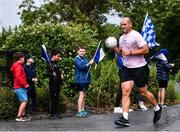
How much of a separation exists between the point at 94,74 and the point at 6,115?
305cm

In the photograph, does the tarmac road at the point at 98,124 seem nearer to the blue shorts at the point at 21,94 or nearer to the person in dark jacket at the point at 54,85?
the person in dark jacket at the point at 54,85

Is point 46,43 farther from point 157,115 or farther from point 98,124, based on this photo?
point 157,115

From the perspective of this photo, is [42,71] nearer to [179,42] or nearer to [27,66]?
[27,66]

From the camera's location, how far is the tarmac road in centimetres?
999

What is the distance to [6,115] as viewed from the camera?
37.2 feet

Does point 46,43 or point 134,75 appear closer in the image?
point 134,75

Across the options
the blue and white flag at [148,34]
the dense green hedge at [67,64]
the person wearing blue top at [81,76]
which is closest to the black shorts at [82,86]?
the person wearing blue top at [81,76]

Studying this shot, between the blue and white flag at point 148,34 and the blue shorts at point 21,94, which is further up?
the blue and white flag at point 148,34

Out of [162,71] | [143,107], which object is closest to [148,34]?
[162,71]

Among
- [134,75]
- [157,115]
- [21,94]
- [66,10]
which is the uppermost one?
[66,10]

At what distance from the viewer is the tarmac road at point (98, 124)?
9.99 metres

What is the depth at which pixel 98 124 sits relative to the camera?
1059 cm

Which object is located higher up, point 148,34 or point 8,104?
point 148,34

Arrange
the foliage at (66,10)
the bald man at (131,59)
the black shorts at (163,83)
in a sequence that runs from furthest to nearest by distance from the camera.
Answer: the foliage at (66,10), the black shorts at (163,83), the bald man at (131,59)
